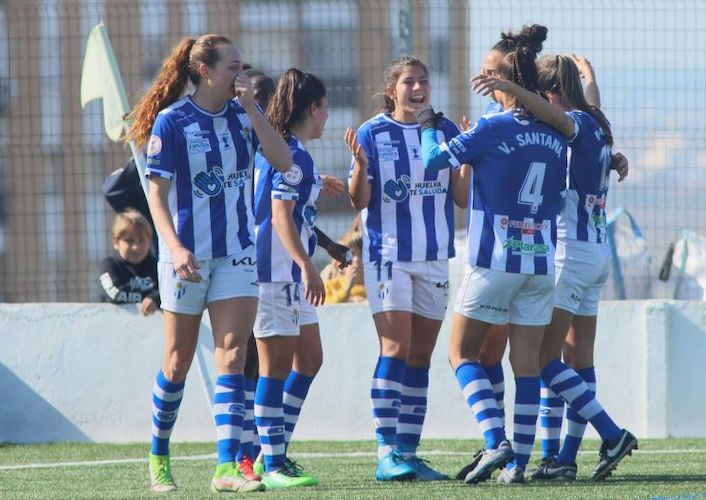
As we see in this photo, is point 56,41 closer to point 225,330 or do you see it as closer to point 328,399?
point 328,399

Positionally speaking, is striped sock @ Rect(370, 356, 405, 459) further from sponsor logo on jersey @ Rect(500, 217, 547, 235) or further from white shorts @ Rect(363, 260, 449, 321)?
sponsor logo on jersey @ Rect(500, 217, 547, 235)

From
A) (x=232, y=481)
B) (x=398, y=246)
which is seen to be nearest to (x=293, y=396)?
(x=398, y=246)

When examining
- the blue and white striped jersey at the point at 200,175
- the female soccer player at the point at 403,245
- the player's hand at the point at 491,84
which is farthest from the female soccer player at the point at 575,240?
the blue and white striped jersey at the point at 200,175

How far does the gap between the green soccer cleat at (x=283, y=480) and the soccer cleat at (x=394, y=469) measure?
368 millimetres

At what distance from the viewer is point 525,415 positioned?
6.68 meters

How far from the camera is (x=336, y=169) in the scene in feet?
34.6

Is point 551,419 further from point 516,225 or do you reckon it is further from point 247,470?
point 247,470

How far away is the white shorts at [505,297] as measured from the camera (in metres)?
6.53

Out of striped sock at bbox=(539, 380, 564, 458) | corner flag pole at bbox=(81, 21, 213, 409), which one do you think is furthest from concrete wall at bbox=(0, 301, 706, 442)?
striped sock at bbox=(539, 380, 564, 458)

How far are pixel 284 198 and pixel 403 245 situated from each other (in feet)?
2.19

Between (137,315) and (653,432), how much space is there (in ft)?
11.4

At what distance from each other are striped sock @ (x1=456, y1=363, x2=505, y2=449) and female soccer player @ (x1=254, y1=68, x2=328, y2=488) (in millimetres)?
751

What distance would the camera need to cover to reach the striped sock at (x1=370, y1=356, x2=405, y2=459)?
7047 mm

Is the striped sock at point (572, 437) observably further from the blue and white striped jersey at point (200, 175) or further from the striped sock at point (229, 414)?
the blue and white striped jersey at point (200, 175)
